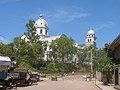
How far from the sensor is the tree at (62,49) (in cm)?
6368

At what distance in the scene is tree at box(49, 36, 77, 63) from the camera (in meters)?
63.7

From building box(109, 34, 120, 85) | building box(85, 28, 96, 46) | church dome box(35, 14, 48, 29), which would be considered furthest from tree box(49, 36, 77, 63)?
building box(85, 28, 96, 46)

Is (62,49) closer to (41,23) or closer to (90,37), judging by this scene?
(41,23)

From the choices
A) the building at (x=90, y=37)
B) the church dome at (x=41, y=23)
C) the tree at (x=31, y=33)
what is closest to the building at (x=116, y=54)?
the tree at (x=31, y=33)

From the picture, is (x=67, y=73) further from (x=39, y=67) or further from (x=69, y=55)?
(x=39, y=67)

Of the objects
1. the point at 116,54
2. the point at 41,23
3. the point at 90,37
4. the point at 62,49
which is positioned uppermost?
the point at 41,23

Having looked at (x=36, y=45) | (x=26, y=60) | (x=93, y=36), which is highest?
(x=93, y=36)

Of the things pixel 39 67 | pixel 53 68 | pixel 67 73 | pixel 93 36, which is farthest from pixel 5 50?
pixel 93 36

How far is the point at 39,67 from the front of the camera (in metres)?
60.0

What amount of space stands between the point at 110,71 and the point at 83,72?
157 feet

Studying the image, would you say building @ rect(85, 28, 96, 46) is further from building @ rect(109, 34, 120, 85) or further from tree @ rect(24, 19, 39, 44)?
building @ rect(109, 34, 120, 85)

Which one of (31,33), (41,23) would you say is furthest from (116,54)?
(41,23)

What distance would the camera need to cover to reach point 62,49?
6322 centimetres

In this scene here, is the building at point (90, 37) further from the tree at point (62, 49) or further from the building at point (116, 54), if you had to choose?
the building at point (116, 54)
